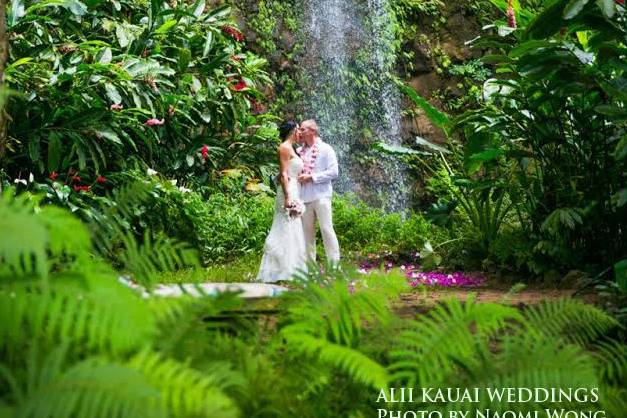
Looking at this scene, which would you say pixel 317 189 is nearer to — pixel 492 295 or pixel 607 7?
pixel 492 295

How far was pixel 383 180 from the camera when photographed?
13.2m

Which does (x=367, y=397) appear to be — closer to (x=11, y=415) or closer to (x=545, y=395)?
(x=545, y=395)

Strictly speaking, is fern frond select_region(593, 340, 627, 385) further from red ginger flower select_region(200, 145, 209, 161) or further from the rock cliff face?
the rock cliff face

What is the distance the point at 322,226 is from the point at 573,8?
11.5ft

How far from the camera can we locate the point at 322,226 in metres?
7.34

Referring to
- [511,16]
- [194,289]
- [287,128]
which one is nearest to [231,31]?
[287,128]

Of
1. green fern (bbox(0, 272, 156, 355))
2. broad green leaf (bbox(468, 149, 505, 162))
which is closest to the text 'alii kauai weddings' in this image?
green fern (bbox(0, 272, 156, 355))

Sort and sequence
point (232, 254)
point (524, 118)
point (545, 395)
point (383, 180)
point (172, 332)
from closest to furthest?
point (172, 332), point (545, 395), point (524, 118), point (232, 254), point (383, 180)

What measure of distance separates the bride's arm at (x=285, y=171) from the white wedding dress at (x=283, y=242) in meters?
0.03

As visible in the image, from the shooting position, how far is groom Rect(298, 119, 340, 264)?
731 cm

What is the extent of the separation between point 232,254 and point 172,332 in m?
7.42

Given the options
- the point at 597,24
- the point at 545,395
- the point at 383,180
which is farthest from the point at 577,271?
the point at 383,180

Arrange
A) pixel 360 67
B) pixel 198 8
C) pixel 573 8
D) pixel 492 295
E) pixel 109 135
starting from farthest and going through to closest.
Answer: pixel 360 67, pixel 198 8, pixel 109 135, pixel 492 295, pixel 573 8

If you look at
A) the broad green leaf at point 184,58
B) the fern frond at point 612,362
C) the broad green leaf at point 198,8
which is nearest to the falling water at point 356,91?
the broad green leaf at point 198,8
